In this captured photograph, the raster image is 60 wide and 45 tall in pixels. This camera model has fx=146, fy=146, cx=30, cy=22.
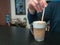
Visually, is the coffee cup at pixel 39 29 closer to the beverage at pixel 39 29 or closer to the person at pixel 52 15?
the beverage at pixel 39 29

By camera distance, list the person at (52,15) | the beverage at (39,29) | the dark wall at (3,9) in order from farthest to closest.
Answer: the dark wall at (3,9), the person at (52,15), the beverage at (39,29)

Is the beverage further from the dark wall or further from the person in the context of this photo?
the dark wall

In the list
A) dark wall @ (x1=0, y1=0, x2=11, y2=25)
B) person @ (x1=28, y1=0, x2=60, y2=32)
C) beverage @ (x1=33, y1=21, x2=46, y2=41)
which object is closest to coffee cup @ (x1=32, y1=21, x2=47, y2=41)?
beverage @ (x1=33, y1=21, x2=46, y2=41)

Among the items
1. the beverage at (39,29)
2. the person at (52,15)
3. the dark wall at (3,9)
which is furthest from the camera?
the dark wall at (3,9)

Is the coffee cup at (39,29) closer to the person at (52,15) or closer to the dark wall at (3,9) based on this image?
the person at (52,15)

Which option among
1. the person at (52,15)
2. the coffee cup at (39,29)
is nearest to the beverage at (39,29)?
the coffee cup at (39,29)

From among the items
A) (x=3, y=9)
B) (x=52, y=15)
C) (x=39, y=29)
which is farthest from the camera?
(x=3, y=9)

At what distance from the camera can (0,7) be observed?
3.38 m

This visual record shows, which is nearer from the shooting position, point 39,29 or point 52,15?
point 39,29

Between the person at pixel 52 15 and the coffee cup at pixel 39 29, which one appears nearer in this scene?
the coffee cup at pixel 39 29

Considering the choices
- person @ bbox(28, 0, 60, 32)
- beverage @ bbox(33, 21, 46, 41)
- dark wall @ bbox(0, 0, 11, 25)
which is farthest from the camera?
dark wall @ bbox(0, 0, 11, 25)

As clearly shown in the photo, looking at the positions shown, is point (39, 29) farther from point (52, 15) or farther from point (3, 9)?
point (3, 9)

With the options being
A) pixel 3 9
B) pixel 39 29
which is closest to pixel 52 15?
pixel 39 29

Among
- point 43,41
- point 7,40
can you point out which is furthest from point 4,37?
point 43,41
